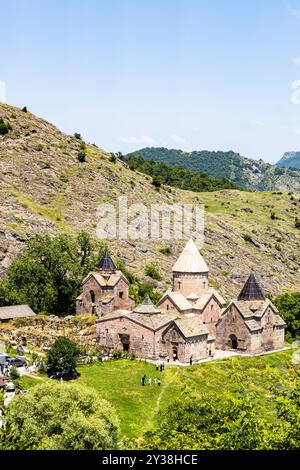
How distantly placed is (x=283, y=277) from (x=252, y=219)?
32998 millimetres

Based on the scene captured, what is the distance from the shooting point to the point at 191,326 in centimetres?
5459

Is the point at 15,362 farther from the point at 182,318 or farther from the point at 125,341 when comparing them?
the point at 182,318

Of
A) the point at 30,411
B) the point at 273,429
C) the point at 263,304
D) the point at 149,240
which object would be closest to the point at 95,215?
the point at 149,240

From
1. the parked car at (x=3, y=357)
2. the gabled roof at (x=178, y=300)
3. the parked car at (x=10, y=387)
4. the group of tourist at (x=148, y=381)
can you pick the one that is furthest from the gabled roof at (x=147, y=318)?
the parked car at (x=10, y=387)

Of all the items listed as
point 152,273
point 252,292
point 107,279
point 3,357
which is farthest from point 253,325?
point 152,273

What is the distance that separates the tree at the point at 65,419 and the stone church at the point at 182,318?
20.4 metres

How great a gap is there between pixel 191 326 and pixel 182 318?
1108 millimetres

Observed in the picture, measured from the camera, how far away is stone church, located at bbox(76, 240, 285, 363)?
5334 cm

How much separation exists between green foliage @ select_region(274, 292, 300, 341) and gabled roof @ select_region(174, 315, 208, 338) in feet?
64.1

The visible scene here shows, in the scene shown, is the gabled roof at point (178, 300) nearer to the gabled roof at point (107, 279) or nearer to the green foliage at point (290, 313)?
the gabled roof at point (107, 279)

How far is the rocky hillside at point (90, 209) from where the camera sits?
305ft

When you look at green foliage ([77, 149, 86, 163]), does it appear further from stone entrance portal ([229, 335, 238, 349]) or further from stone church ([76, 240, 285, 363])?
stone entrance portal ([229, 335, 238, 349])

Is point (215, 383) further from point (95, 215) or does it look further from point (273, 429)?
point (95, 215)
